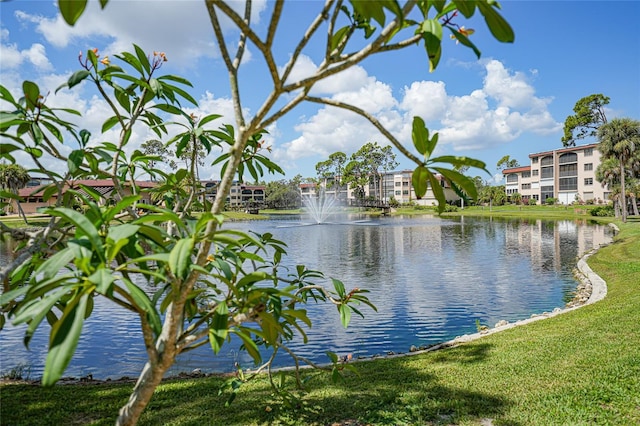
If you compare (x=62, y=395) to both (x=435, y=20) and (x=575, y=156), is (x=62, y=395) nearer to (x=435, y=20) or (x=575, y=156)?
(x=435, y=20)

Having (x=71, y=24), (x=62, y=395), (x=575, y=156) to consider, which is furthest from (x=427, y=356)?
(x=575, y=156)

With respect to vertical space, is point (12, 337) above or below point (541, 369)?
below

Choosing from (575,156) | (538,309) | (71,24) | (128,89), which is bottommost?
(538,309)

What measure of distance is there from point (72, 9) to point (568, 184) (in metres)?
64.5

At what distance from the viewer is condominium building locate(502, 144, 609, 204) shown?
176 feet

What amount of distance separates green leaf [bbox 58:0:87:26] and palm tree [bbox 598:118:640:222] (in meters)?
36.1

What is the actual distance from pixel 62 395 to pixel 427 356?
427 centimetres

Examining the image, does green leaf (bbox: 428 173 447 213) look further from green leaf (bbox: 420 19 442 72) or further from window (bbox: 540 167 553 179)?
window (bbox: 540 167 553 179)

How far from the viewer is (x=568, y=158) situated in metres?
56.6

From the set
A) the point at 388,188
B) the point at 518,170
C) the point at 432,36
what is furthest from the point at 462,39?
the point at 388,188

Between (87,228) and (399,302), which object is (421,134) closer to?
(87,228)

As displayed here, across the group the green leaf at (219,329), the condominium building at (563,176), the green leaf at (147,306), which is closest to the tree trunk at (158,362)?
the green leaf at (219,329)

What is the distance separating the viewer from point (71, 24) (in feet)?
3.28

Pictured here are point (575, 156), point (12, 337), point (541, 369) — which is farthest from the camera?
point (575, 156)
